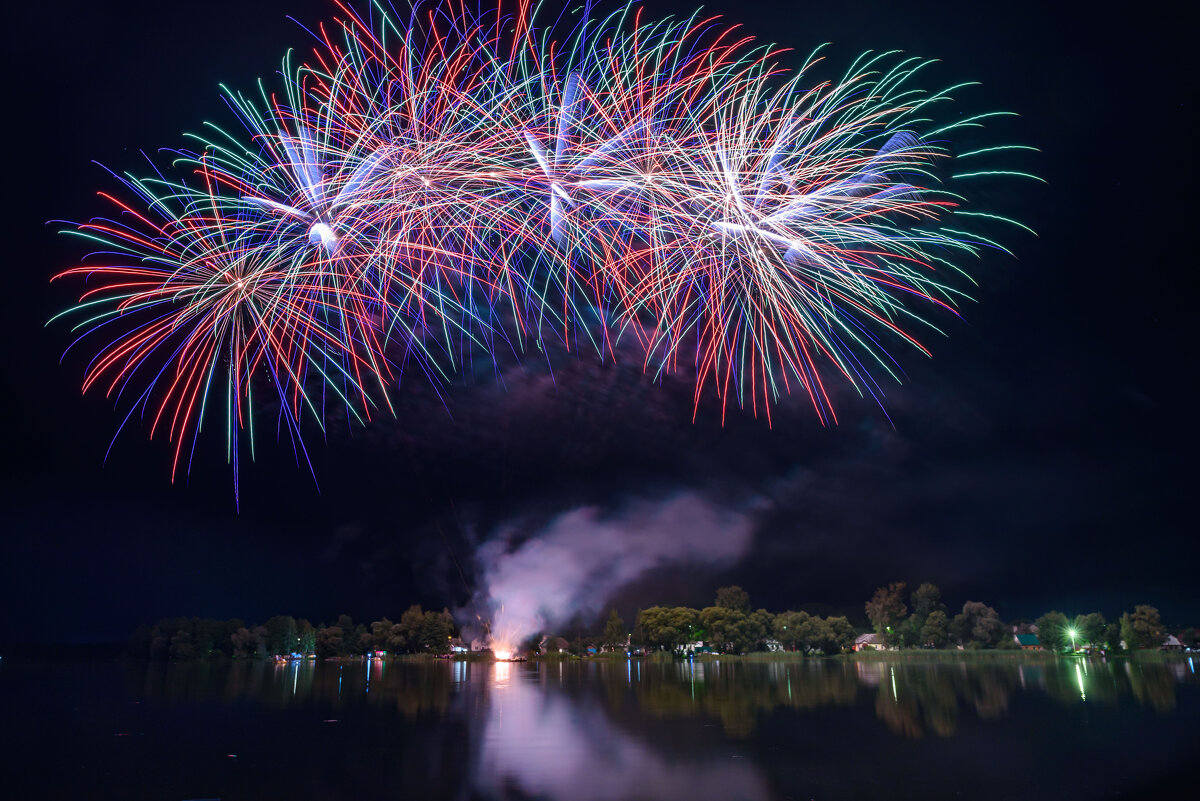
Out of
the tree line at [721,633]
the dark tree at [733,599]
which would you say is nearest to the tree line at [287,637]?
the tree line at [721,633]

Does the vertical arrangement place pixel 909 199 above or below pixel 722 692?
above

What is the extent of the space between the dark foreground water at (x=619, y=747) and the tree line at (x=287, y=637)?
271 feet

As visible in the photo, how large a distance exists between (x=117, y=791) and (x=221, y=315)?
1091 cm

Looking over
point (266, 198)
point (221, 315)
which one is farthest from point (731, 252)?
point (221, 315)

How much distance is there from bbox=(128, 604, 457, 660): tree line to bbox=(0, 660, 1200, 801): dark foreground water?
271ft

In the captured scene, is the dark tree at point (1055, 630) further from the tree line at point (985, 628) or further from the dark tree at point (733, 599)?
the dark tree at point (733, 599)

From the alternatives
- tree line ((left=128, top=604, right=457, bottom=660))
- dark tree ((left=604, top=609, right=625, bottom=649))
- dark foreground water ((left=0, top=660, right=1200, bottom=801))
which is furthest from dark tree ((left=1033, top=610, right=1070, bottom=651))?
tree line ((left=128, top=604, right=457, bottom=660))

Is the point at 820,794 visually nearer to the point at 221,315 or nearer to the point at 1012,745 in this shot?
the point at 1012,745

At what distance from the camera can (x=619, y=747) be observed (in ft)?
57.7

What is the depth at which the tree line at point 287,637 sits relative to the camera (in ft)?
341

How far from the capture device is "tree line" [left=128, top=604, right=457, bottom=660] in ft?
341

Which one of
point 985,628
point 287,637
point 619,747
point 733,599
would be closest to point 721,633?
point 733,599

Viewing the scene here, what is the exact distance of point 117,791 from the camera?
1393 centimetres

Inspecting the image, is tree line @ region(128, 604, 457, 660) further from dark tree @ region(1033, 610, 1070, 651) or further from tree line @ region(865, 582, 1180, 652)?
dark tree @ region(1033, 610, 1070, 651)
